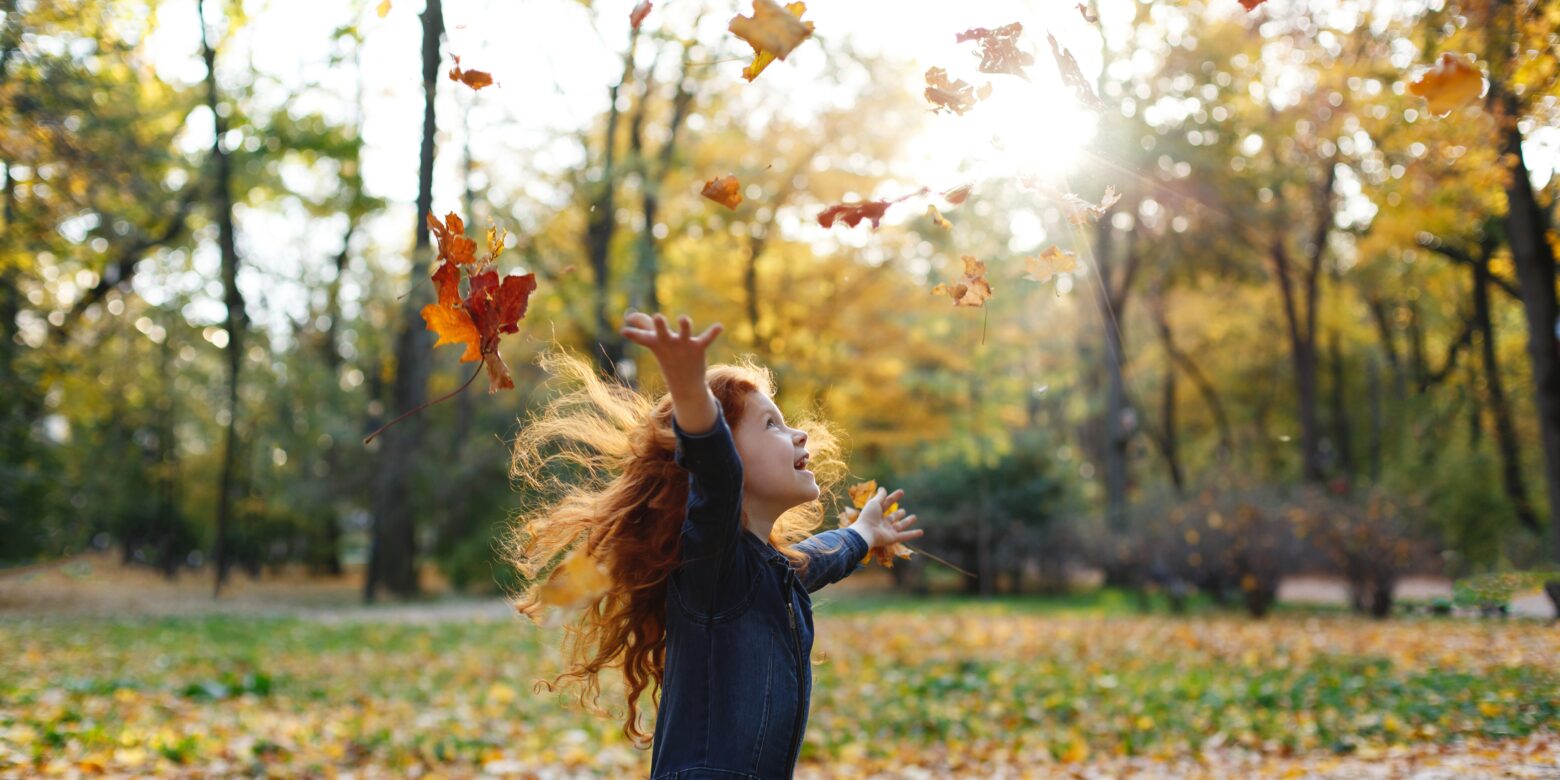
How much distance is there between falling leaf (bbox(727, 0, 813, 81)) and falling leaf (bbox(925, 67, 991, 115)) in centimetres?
49

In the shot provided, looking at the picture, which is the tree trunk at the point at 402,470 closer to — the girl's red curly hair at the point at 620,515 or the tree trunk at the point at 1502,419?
the girl's red curly hair at the point at 620,515

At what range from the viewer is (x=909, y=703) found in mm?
6551

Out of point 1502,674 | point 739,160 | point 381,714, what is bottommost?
point 381,714

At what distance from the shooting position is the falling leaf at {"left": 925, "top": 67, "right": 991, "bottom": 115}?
2.38m

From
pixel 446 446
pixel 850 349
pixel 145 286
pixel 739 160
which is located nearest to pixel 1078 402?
pixel 850 349

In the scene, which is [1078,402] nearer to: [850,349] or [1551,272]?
[850,349]

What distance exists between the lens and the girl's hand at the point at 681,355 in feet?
5.92

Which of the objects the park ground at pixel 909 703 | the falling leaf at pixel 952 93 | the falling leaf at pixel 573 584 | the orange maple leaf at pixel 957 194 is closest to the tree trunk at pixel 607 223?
the park ground at pixel 909 703

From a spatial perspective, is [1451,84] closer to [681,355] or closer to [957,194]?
[957,194]

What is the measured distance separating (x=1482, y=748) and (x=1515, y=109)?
4.18 m

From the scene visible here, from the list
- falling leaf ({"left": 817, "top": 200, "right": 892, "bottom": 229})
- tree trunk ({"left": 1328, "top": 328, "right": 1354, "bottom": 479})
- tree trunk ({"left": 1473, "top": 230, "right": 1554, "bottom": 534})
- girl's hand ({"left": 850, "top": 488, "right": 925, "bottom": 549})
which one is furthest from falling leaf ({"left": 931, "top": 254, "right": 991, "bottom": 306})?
tree trunk ({"left": 1328, "top": 328, "right": 1354, "bottom": 479})

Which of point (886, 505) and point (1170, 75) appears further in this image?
point (1170, 75)

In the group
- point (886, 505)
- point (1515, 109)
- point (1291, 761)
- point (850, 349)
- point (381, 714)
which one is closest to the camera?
point (886, 505)

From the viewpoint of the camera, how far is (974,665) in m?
8.08
